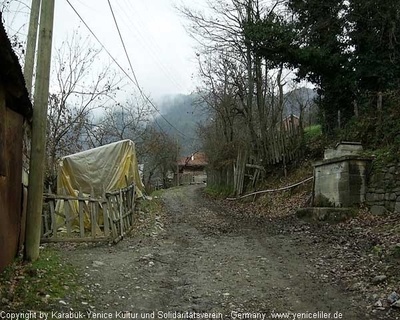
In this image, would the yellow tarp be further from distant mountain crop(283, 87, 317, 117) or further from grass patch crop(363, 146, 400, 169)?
distant mountain crop(283, 87, 317, 117)

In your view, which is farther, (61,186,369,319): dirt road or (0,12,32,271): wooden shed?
(0,12,32,271): wooden shed

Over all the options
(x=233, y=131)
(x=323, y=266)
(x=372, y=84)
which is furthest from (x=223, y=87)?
(x=323, y=266)

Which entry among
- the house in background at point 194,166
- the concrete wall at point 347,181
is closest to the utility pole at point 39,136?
the concrete wall at point 347,181

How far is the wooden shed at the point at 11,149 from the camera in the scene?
16.1 feet

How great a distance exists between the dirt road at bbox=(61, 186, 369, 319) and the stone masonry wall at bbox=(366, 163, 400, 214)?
81.0 inches

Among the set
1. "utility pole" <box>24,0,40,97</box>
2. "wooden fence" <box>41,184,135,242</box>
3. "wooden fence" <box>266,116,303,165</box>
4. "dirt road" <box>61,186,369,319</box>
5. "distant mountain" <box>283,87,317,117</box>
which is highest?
"distant mountain" <box>283,87,317,117</box>

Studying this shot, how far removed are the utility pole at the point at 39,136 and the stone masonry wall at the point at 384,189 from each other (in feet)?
24.3

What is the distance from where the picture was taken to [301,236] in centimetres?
856

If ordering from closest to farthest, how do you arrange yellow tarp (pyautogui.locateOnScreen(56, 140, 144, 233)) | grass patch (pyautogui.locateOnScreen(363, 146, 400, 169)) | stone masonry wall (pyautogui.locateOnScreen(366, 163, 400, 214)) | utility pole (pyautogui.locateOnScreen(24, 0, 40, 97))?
utility pole (pyautogui.locateOnScreen(24, 0, 40, 97))
stone masonry wall (pyautogui.locateOnScreen(366, 163, 400, 214))
grass patch (pyautogui.locateOnScreen(363, 146, 400, 169))
yellow tarp (pyautogui.locateOnScreen(56, 140, 144, 233))

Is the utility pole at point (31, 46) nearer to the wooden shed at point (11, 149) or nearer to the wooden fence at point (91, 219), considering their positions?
the wooden shed at point (11, 149)

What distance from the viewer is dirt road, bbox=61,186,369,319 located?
4543 millimetres

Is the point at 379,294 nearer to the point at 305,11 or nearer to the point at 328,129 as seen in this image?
the point at 328,129

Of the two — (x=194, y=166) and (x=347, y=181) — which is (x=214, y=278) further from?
(x=194, y=166)

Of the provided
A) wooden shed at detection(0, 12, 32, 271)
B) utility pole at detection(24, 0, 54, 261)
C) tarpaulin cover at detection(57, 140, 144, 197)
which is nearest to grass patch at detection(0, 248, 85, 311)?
wooden shed at detection(0, 12, 32, 271)
